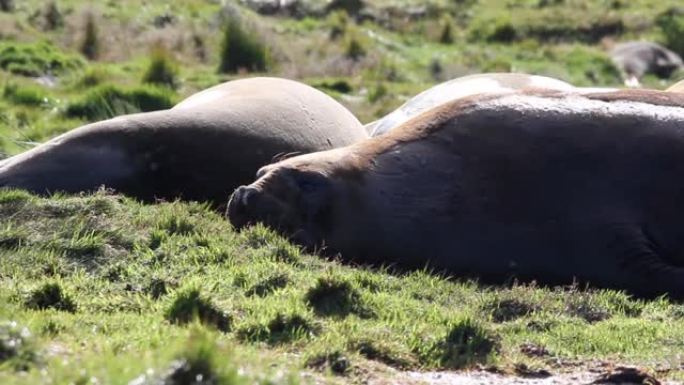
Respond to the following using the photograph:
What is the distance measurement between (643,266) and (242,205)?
2462 mm

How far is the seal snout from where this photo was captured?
8859 millimetres

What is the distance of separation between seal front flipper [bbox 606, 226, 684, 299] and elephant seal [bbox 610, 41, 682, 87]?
51.3ft

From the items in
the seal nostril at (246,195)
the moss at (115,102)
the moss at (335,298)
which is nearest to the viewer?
the moss at (335,298)

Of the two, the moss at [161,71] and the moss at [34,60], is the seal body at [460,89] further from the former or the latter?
the moss at [34,60]

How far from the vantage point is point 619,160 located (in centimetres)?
885

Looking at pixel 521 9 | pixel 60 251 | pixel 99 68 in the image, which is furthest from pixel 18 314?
pixel 521 9

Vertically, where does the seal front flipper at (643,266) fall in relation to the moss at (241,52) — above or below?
above

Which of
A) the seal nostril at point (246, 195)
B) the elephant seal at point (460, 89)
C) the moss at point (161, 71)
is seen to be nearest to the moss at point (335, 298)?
the seal nostril at point (246, 195)

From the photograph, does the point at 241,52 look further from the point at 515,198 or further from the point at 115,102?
the point at 515,198

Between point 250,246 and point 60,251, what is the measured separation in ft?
3.65

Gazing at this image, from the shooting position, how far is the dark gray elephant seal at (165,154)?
9789 mm

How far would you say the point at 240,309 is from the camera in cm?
709

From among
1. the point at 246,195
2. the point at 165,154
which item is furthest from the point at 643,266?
the point at 165,154

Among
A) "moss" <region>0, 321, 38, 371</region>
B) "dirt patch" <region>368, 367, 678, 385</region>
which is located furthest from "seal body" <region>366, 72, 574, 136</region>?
"moss" <region>0, 321, 38, 371</region>
